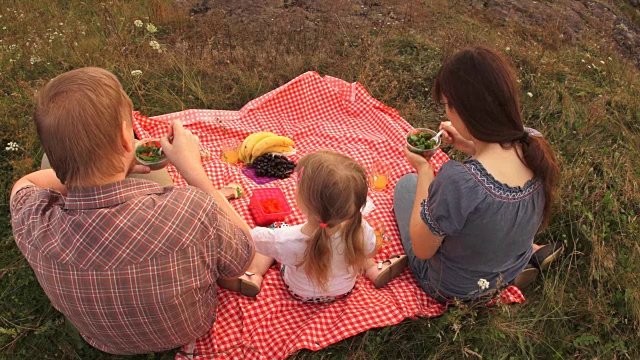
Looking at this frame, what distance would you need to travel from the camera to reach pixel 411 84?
539cm

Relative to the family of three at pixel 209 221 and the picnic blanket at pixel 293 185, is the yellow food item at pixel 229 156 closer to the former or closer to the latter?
the picnic blanket at pixel 293 185

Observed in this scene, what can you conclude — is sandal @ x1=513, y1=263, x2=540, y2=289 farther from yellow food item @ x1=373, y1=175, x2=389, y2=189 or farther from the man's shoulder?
the man's shoulder

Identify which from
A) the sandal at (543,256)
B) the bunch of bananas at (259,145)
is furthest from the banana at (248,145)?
the sandal at (543,256)

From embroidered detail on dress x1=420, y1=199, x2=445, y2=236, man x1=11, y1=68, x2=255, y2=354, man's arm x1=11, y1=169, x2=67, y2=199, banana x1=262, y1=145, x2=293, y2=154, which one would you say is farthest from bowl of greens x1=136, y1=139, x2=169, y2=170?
embroidered detail on dress x1=420, y1=199, x2=445, y2=236

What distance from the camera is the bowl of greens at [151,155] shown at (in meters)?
2.86

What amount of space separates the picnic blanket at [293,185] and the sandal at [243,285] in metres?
0.06

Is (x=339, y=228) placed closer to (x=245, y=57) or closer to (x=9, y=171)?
(x=9, y=171)

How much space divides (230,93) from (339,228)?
2.81 m

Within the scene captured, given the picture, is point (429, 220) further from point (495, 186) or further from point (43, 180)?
point (43, 180)

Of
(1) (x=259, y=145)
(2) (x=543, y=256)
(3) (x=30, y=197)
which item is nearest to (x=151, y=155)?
(3) (x=30, y=197)

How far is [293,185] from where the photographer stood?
13.0 feet

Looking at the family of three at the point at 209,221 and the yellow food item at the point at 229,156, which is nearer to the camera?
the family of three at the point at 209,221

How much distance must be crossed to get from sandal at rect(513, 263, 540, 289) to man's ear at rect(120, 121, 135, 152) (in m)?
2.45

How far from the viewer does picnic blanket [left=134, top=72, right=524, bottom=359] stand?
113 inches
